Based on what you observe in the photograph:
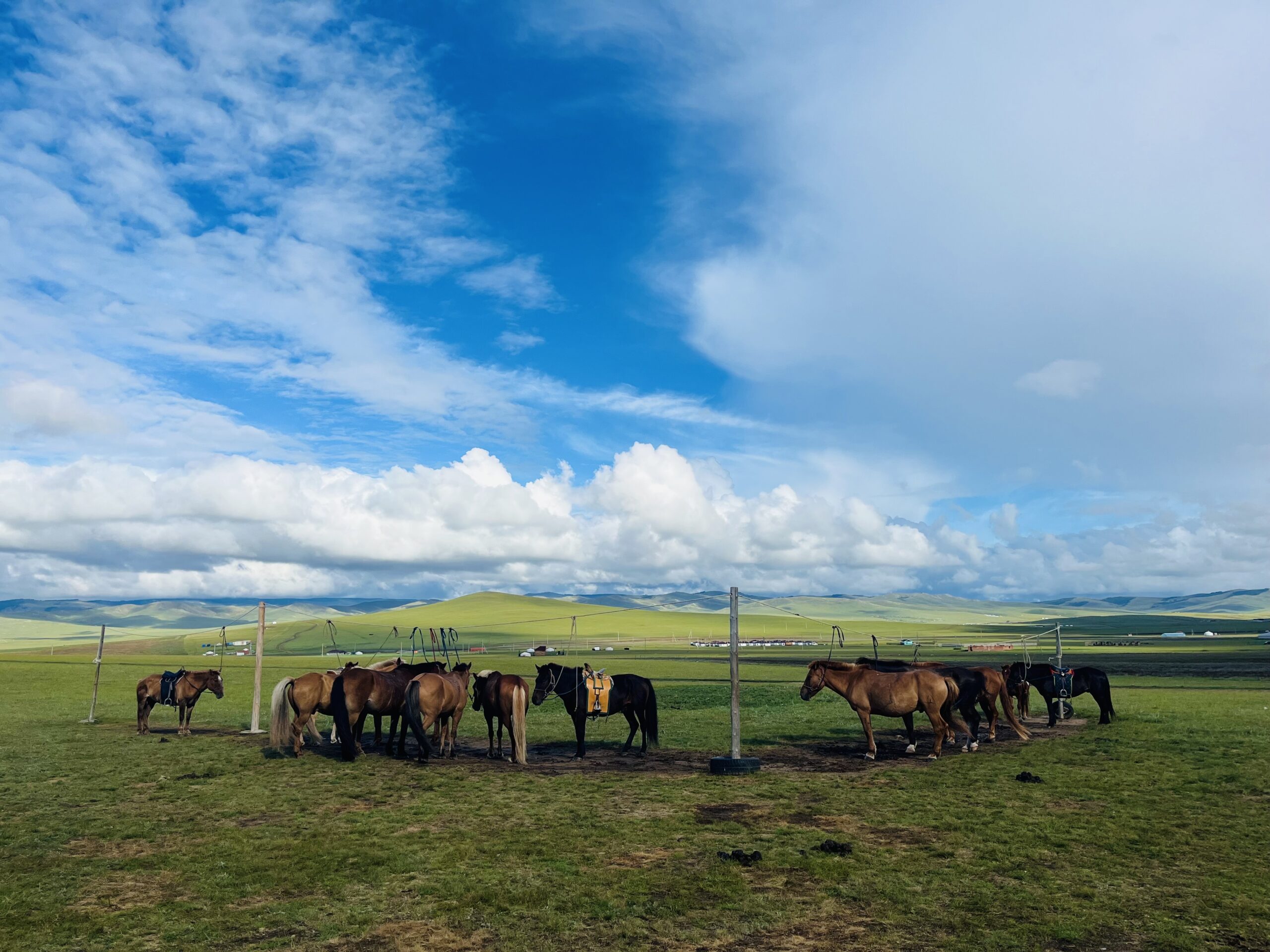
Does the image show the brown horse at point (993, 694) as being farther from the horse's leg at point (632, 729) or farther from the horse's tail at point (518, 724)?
the horse's tail at point (518, 724)

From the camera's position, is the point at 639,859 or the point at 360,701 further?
the point at 360,701

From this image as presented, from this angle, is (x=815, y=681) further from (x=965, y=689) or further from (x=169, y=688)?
(x=169, y=688)

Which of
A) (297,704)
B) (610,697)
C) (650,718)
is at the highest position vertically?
(610,697)

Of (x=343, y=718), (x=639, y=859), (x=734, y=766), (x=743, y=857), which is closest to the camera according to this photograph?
(x=743, y=857)

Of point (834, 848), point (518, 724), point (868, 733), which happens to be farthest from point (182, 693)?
point (834, 848)

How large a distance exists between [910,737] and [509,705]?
401 inches

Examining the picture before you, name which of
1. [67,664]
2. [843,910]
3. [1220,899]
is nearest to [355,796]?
[843,910]

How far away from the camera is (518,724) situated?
693 inches

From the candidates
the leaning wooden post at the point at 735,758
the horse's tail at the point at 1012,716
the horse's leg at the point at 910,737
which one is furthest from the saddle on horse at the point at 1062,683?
the leaning wooden post at the point at 735,758

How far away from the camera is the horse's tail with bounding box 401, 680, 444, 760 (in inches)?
689

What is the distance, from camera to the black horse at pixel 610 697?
1850 cm

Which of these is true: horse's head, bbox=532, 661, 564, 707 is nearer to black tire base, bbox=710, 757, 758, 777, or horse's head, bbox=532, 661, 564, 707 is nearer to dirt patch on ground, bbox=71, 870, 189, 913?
black tire base, bbox=710, 757, 758, 777

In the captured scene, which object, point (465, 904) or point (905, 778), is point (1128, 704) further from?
point (465, 904)

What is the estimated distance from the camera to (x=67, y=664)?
71625 mm
